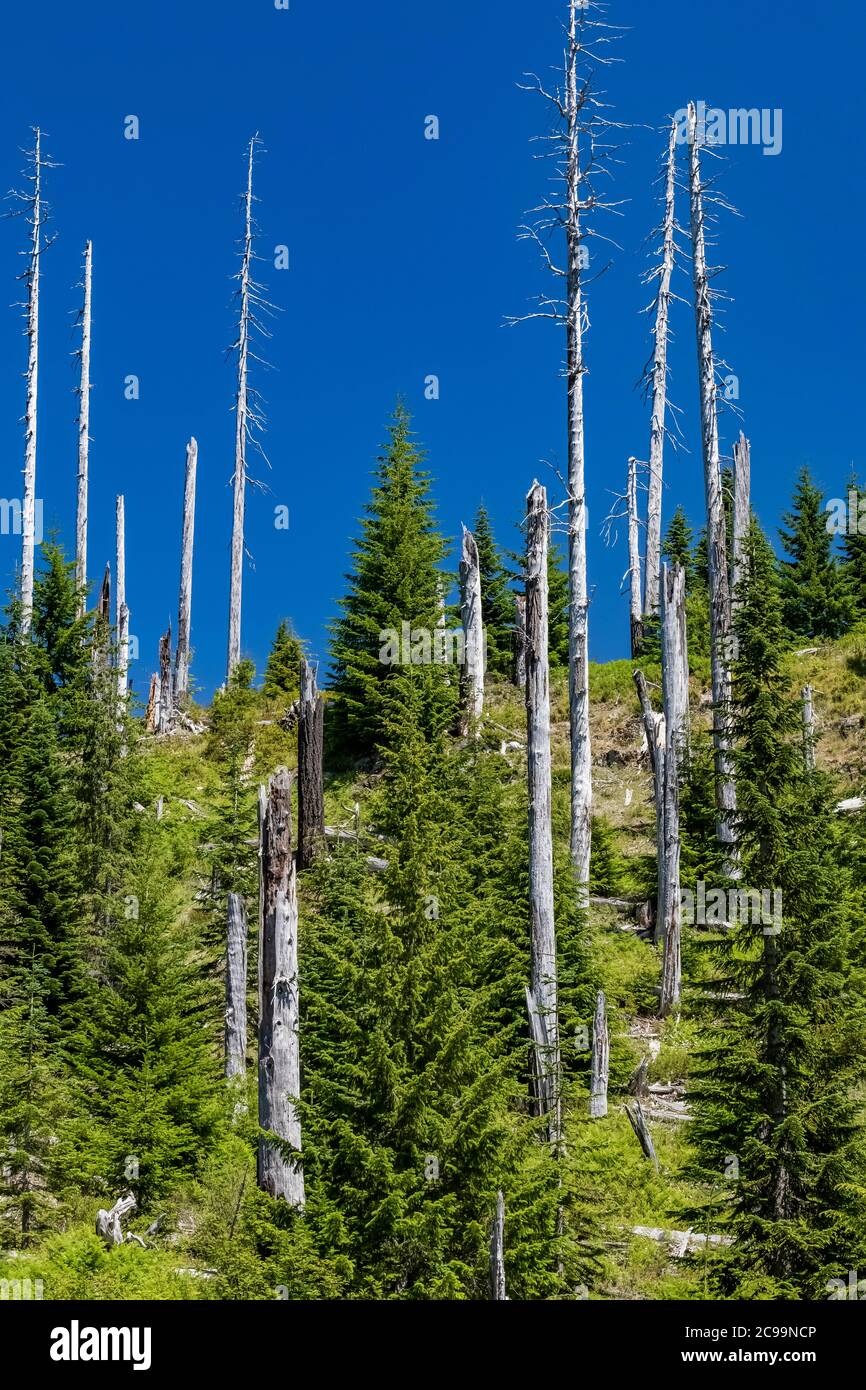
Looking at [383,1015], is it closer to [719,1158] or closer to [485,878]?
[719,1158]

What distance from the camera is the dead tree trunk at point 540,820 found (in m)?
14.8

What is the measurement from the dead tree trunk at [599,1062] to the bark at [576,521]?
4.60 m

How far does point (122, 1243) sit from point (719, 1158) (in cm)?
686

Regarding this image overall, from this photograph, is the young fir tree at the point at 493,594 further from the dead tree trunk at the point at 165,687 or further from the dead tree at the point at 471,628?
the dead tree trunk at the point at 165,687

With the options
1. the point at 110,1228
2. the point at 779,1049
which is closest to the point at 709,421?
the point at 779,1049

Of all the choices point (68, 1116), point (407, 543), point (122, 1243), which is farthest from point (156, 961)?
point (407, 543)

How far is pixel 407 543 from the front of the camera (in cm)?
2955

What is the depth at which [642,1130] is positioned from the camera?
15.0 metres

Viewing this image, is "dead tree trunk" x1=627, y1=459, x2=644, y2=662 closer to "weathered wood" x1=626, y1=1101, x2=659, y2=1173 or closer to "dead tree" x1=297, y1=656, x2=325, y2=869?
"dead tree" x1=297, y1=656, x2=325, y2=869

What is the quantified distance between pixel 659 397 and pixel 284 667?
14501mm

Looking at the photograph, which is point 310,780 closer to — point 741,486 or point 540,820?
point 540,820

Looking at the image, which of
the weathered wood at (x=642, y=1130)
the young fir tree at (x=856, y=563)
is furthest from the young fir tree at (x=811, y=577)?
the weathered wood at (x=642, y=1130)

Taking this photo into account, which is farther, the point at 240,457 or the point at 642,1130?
the point at 240,457

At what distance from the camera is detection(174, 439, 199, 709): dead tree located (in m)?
36.6
